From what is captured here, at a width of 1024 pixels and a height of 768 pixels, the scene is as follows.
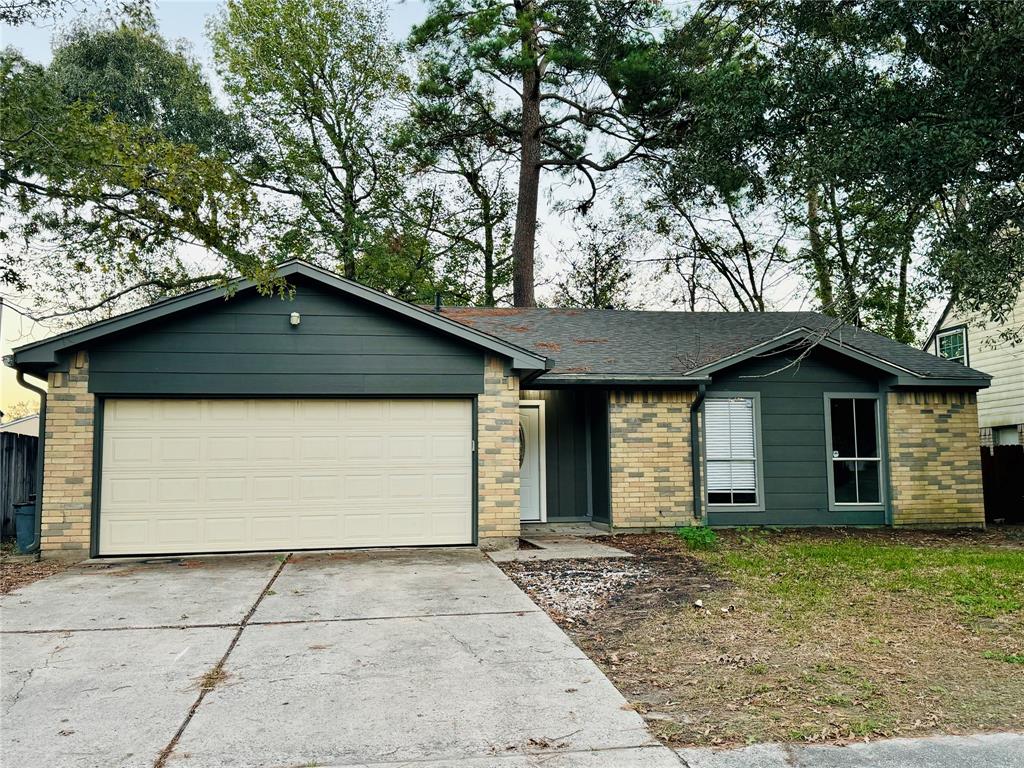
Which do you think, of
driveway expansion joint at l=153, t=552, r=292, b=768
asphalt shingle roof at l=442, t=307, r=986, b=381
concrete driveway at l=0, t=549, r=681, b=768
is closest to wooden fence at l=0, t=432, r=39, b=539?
concrete driveway at l=0, t=549, r=681, b=768

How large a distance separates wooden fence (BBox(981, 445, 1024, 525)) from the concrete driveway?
11850 millimetres

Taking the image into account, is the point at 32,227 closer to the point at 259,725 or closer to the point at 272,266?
the point at 272,266

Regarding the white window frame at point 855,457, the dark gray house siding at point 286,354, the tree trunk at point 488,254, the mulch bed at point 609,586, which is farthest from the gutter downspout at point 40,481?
the tree trunk at point 488,254

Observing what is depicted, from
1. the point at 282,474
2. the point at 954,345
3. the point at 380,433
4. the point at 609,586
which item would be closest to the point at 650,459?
the point at 380,433

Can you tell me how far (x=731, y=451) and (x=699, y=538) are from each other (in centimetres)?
241

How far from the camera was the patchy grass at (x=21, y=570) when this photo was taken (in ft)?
26.1

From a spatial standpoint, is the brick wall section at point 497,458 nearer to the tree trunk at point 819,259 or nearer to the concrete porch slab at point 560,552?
the concrete porch slab at point 560,552

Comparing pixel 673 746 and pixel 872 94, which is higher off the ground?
pixel 872 94

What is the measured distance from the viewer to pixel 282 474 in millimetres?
9992

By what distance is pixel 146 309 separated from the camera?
374 inches

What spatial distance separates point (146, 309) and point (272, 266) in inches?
70.1

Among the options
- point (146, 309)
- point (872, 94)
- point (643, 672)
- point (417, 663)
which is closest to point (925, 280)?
point (872, 94)

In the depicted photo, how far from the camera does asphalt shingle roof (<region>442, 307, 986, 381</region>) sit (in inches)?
490

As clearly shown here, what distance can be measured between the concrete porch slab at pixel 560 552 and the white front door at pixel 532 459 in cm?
213
